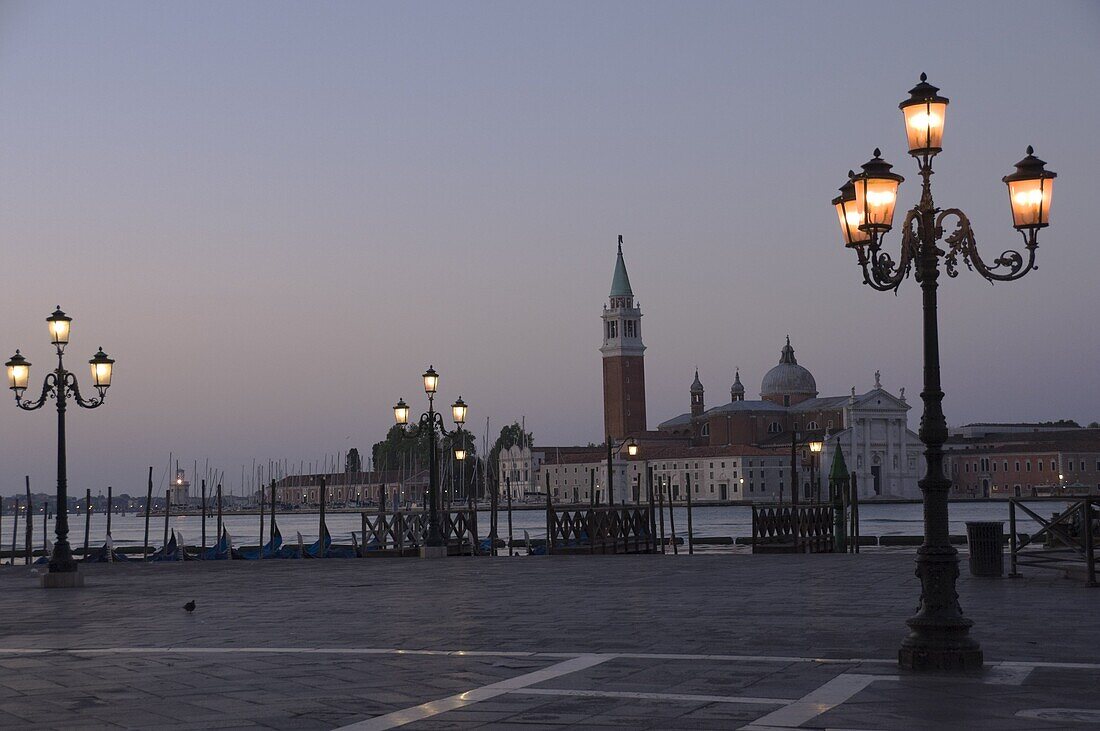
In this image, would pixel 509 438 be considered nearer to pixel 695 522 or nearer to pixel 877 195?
pixel 695 522

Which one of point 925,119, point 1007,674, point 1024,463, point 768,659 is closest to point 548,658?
point 768,659

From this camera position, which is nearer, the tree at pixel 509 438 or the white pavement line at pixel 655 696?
the white pavement line at pixel 655 696

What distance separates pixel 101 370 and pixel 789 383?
440 ft

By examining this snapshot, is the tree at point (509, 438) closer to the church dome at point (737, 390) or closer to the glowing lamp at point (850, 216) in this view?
the church dome at point (737, 390)

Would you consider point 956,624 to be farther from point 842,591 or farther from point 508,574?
point 508,574

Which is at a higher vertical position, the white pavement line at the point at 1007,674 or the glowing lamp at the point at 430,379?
the glowing lamp at the point at 430,379

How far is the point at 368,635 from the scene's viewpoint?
1112 cm

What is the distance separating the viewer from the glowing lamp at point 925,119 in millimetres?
8836

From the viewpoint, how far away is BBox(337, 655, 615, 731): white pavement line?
677 cm

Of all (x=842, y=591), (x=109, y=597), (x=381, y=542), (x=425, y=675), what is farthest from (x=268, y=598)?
(x=381, y=542)

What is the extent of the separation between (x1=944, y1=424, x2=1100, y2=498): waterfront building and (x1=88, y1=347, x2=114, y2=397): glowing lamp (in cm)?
11679

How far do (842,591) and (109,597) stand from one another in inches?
362

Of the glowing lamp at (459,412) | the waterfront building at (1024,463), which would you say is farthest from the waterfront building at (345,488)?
the glowing lamp at (459,412)

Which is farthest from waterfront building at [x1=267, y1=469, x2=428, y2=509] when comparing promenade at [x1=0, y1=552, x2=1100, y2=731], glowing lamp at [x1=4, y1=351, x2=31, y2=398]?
promenade at [x1=0, y1=552, x2=1100, y2=731]
